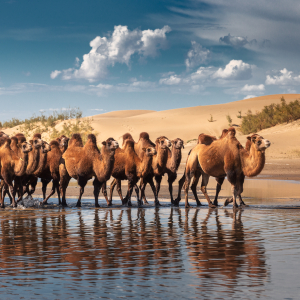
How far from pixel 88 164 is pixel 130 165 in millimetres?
1053

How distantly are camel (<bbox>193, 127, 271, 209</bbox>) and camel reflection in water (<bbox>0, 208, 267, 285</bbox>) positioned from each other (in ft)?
7.00

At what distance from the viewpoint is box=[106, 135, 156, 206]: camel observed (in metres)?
12.9

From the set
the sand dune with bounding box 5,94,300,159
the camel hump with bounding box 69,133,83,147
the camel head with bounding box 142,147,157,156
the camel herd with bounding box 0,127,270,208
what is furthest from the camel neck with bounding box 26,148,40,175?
the sand dune with bounding box 5,94,300,159

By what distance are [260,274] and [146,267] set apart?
1125mm

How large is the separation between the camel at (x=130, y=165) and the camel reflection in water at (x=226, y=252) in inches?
165

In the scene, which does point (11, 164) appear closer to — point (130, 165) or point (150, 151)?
point (130, 165)

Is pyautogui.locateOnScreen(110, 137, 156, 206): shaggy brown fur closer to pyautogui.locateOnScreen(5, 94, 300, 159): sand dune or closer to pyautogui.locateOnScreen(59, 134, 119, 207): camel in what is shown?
pyautogui.locateOnScreen(59, 134, 119, 207): camel

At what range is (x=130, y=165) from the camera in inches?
519

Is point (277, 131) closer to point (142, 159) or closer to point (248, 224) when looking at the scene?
point (142, 159)

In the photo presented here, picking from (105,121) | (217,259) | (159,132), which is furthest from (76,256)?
(105,121)

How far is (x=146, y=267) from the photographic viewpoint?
17.3 ft

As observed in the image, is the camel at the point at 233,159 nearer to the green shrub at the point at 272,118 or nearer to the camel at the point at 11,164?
the camel at the point at 11,164

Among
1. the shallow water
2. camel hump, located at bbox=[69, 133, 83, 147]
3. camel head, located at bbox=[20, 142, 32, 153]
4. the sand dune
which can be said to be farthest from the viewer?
the sand dune

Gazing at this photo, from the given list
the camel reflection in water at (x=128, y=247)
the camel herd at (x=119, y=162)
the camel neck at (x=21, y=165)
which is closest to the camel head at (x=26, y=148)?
the camel herd at (x=119, y=162)
